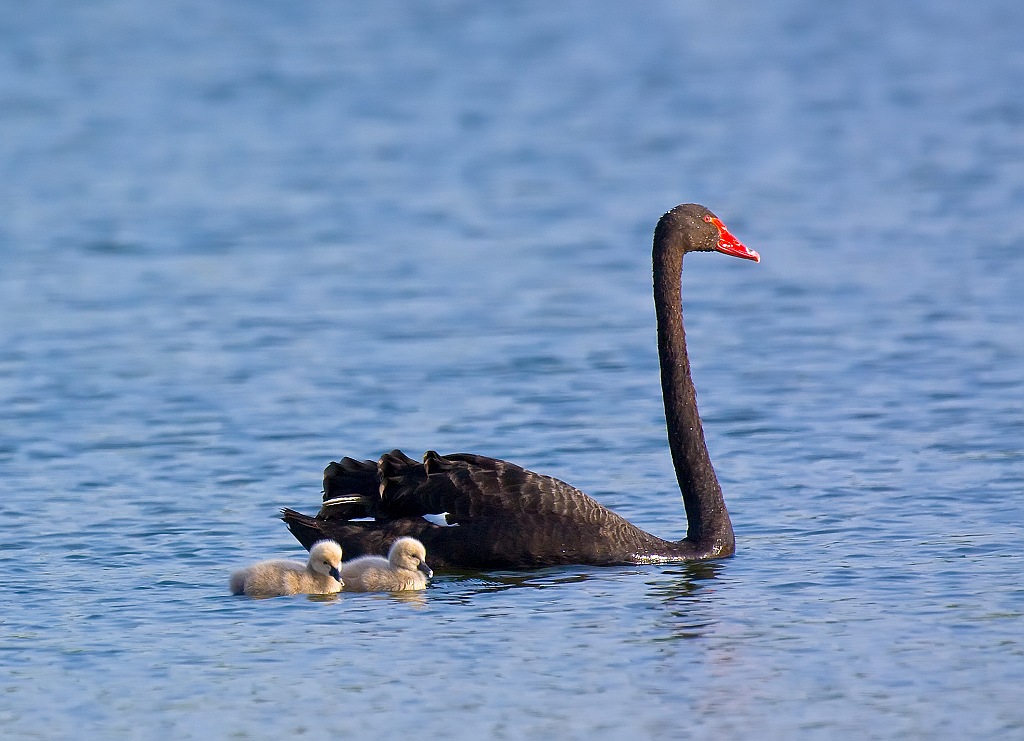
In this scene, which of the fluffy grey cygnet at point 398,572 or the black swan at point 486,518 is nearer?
the fluffy grey cygnet at point 398,572

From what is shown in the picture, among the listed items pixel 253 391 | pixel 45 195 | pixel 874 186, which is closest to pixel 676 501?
pixel 253 391

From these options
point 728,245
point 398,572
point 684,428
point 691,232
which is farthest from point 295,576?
point 728,245

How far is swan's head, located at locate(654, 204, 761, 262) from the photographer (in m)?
9.69

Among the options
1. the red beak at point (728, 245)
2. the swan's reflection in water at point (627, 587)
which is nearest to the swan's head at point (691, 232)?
the red beak at point (728, 245)

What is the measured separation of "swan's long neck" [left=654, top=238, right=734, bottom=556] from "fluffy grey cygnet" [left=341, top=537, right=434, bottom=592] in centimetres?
132

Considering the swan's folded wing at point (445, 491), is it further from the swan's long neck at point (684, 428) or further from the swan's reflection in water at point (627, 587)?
the swan's long neck at point (684, 428)

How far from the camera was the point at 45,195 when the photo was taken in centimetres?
2036

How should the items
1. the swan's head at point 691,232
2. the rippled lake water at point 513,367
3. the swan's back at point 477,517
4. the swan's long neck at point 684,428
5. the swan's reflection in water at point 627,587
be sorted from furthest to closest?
the swan's head at point 691,232 → the swan's long neck at point 684,428 → the swan's back at point 477,517 → the swan's reflection in water at point 627,587 → the rippled lake water at point 513,367

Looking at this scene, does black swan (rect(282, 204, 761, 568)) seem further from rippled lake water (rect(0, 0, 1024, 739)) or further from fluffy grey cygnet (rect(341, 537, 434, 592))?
fluffy grey cygnet (rect(341, 537, 434, 592))

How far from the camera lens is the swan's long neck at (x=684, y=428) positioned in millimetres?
9203

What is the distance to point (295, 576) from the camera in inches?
336

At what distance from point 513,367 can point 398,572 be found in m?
4.86

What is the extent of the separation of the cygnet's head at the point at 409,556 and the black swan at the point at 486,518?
315 millimetres

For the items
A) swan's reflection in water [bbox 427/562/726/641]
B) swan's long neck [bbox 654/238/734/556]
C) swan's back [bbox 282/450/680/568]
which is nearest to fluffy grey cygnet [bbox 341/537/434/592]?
swan's reflection in water [bbox 427/562/726/641]
